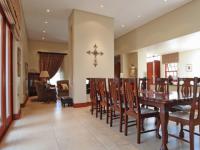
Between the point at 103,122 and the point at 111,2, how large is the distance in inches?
158

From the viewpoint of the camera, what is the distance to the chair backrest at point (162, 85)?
359cm

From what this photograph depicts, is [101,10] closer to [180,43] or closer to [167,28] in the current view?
[167,28]

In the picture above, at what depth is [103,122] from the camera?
3918mm

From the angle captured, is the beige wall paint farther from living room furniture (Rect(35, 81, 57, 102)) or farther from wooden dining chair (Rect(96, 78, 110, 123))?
living room furniture (Rect(35, 81, 57, 102))

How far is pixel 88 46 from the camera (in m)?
6.40

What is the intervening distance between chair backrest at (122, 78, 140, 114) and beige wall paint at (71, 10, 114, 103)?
132 inches

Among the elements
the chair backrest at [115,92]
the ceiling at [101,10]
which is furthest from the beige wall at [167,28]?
the chair backrest at [115,92]

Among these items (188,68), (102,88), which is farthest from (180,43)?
(102,88)

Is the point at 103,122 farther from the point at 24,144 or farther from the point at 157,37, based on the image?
the point at 157,37

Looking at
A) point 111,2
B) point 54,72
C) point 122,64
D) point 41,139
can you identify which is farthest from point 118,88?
point 54,72

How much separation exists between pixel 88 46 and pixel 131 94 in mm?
4021

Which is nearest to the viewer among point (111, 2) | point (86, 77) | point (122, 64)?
point (111, 2)

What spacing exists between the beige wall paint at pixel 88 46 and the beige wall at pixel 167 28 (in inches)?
71.1

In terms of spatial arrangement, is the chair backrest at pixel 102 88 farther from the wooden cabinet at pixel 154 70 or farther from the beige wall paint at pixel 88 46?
the wooden cabinet at pixel 154 70
